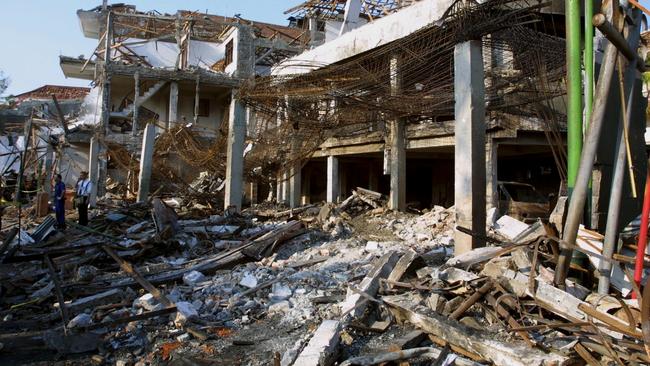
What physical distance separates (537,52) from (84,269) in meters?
7.86

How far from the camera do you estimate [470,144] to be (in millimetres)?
6297

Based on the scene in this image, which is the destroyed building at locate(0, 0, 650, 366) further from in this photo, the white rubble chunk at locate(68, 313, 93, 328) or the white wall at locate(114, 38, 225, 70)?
the white wall at locate(114, 38, 225, 70)

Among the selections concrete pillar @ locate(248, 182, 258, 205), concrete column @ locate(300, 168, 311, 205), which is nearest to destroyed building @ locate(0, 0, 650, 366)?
concrete pillar @ locate(248, 182, 258, 205)

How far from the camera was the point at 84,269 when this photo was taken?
7445mm

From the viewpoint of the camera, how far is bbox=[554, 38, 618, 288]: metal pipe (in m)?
3.84

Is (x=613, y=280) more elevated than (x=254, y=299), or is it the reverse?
(x=613, y=280)

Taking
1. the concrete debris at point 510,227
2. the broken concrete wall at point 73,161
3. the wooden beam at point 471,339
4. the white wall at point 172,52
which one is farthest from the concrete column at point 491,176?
the broken concrete wall at point 73,161

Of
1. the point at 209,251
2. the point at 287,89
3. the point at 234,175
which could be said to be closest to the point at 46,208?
the point at 234,175

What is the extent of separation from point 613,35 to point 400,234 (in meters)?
7.00

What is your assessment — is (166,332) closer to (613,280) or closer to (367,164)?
(613,280)

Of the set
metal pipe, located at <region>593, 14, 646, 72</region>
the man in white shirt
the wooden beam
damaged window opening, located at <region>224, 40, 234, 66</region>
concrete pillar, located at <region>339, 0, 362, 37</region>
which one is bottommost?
the wooden beam

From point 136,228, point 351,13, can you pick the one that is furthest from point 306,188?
point 136,228

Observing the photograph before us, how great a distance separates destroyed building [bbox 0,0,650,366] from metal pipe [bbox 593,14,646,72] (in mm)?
16

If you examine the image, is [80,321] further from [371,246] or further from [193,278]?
[371,246]
